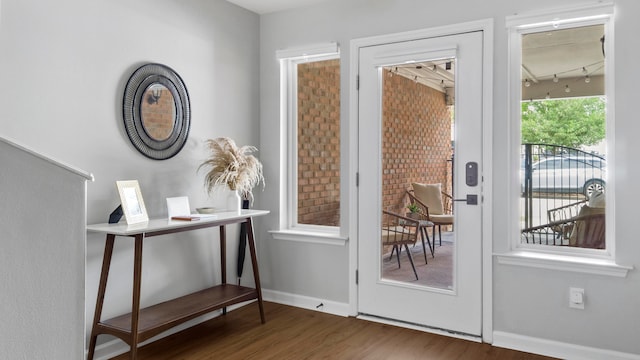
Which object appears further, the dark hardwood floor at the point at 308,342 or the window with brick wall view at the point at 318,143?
the window with brick wall view at the point at 318,143

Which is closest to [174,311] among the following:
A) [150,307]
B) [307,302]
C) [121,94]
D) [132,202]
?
[150,307]

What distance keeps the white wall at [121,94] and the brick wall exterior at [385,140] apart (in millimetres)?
539

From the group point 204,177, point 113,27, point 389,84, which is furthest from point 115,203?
point 389,84

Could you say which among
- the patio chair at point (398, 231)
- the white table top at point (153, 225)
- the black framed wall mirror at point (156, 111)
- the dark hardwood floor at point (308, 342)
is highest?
the black framed wall mirror at point (156, 111)

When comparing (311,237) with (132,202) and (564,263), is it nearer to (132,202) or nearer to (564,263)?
(132,202)

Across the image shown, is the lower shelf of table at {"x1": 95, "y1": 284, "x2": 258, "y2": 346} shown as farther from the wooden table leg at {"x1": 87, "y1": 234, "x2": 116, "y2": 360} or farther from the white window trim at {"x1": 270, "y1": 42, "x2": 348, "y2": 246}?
the white window trim at {"x1": 270, "y1": 42, "x2": 348, "y2": 246}

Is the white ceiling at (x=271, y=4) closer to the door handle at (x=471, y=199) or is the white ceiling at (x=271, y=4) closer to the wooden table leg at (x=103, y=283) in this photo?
the door handle at (x=471, y=199)

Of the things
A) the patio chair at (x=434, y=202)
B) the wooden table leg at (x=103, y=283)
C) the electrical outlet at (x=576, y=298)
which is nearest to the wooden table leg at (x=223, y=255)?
the wooden table leg at (x=103, y=283)

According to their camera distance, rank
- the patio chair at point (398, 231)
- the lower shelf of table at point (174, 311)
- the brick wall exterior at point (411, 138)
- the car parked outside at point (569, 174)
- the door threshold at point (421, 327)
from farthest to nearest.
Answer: the patio chair at point (398, 231) < the brick wall exterior at point (411, 138) < the door threshold at point (421, 327) < the car parked outside at point (569, 174) < the lower shelf of table at point (174, 311)

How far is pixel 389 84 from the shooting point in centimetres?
349

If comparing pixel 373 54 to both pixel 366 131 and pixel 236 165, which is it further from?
pixel 236 165

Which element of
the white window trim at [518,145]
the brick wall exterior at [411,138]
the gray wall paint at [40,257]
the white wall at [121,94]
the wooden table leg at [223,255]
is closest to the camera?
the gray wall paint at [40,257]

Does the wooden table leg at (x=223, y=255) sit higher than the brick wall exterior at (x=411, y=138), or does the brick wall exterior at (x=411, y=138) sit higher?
the brick wall exterior at (x=411, y=138)

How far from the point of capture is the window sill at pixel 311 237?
3.69 metres
